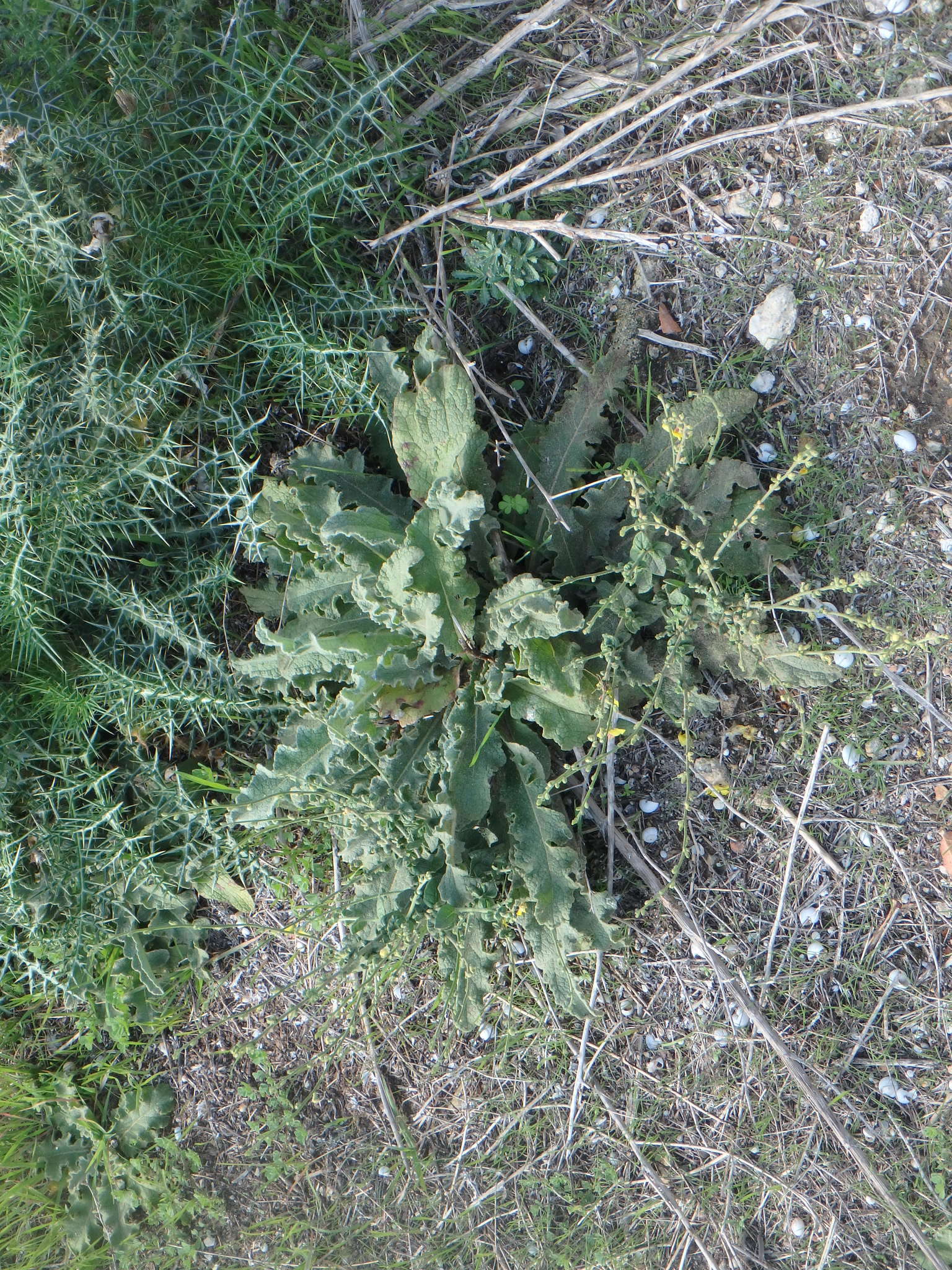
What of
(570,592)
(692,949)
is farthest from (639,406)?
(692,949)

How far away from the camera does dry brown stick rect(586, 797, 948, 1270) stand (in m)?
2.60

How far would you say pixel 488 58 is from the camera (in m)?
2.57

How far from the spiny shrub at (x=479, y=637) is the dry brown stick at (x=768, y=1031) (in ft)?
0.78

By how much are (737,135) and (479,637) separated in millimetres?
1601

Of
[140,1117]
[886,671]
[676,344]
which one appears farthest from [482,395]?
[140,1117]

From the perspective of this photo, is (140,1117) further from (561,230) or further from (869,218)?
(869,218)

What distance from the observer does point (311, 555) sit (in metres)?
2.50

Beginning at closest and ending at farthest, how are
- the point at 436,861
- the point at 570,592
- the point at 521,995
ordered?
the point at 436,861 < the point at 570,592 < the point at 521,995

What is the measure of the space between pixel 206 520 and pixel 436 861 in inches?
47.2

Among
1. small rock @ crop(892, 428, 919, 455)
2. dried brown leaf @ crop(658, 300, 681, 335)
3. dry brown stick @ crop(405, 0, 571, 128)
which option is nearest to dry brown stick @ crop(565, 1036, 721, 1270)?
small rock @ crop(892, 428, 919, 455)

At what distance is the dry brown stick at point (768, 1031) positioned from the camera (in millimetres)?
2596

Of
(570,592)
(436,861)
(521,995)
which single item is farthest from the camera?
(521,995)

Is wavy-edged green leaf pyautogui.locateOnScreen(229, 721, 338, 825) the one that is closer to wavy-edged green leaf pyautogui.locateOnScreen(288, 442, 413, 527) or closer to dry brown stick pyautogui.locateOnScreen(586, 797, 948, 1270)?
wavy-edged green leaf pyautogui.locateOnScreen(288, 442, 413, 527)

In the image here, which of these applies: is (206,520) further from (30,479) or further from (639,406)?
(639,406)
